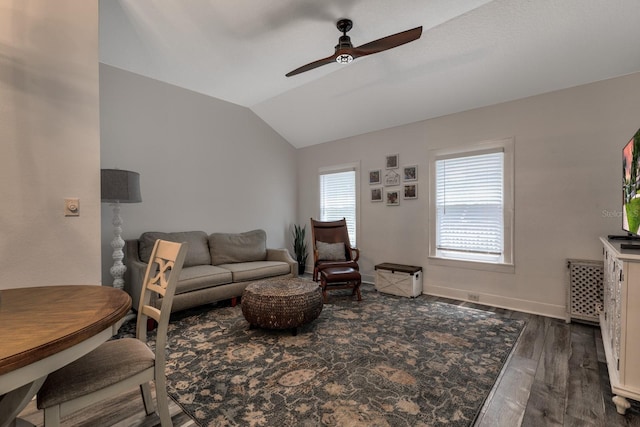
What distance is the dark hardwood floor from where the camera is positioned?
161 centimetres

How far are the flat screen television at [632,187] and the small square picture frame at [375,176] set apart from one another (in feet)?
8.92

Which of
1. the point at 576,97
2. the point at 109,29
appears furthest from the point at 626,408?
the point at 109,29

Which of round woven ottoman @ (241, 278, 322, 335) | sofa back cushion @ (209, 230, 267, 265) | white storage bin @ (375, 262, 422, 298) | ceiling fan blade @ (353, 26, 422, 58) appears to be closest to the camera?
ceiling fan blade @ (353, 26, 422, 58)

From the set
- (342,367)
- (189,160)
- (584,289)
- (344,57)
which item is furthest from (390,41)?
(189,160)

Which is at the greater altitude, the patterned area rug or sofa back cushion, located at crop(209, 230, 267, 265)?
sofa back cushion, located at crop(209, 230, 267, 265)

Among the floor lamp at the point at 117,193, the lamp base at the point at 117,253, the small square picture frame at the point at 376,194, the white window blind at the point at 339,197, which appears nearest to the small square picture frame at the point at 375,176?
the small square picture frame at the point at 376,194

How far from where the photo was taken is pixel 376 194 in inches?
182

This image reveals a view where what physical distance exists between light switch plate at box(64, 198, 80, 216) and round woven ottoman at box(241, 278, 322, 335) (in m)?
1.51

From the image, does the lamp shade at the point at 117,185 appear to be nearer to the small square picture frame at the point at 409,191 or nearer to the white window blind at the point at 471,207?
the small square picture frame at the point at 409,191

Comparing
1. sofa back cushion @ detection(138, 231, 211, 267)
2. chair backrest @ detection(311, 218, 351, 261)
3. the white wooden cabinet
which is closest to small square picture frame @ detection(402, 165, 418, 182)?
chair backrest @ detection(311, 218, 351, 261)

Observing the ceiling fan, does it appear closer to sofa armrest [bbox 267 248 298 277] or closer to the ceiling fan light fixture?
the ceiling fan light fixture

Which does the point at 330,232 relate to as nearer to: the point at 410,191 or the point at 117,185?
the point at 410,191

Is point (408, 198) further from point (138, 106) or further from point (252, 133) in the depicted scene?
point (138, 106)

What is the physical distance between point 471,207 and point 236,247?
10.8 feet
